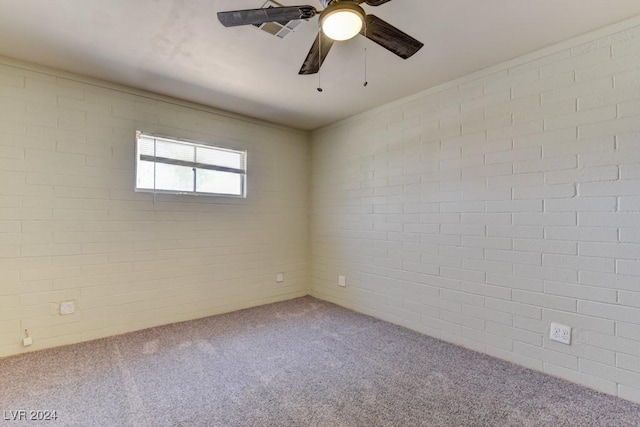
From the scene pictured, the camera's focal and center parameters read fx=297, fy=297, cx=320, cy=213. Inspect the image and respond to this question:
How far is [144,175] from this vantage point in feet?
10.5

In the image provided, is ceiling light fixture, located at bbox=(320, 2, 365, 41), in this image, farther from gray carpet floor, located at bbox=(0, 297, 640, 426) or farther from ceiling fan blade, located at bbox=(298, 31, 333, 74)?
gray carpet floor, located at bbox=(0, 297, 640, 426)

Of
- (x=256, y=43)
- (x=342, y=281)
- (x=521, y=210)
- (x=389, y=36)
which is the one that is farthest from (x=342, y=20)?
(x=342, y=281)

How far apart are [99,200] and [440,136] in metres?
3.49

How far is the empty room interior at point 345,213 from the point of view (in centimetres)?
196

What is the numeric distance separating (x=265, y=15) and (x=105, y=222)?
2.60 metres

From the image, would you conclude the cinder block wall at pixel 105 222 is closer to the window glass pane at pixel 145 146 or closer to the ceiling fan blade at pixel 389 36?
the window glass pane at pixel 145 146

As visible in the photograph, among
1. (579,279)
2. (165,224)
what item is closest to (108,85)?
(165,224)

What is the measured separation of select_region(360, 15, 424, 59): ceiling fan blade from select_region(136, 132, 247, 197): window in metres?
2.55

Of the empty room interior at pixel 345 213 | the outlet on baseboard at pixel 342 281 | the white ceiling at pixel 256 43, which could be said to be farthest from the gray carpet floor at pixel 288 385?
the white ceiling at pixel 256 43

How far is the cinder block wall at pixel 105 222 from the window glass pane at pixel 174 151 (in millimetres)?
135

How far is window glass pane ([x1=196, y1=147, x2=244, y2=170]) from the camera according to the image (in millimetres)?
3621

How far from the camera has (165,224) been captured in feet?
10.9

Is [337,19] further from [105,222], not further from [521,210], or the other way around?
[105,222]

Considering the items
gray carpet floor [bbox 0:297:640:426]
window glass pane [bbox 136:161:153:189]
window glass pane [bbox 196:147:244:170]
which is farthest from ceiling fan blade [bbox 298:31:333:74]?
gray carpet floor [bbox 0:297:640:426]
